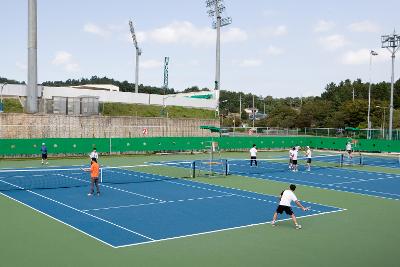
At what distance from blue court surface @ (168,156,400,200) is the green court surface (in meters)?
7.17

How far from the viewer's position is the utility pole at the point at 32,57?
43.2 m

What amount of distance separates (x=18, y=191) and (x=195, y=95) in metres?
72.8

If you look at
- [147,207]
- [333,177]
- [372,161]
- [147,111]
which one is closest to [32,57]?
[333,177]

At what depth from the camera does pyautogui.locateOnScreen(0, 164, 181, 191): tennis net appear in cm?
2403

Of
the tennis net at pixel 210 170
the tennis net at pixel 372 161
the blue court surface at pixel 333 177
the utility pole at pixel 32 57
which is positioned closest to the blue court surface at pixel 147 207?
the tennis net at pixel 210 170

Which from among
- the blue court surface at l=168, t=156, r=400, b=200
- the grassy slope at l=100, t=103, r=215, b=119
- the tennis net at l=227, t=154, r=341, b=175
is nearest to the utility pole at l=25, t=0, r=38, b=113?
the blue court surface at l=168, t=156, r=400, b=200

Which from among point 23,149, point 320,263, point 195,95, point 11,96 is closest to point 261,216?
point 320,263

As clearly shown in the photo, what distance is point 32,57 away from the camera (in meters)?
43.7

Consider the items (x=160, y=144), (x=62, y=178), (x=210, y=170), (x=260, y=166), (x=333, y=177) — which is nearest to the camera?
(x=62, y=178)

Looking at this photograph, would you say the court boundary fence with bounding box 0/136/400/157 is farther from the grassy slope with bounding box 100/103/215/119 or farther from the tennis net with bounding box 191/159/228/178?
the grassy slope with bounding box 100/103/215/119

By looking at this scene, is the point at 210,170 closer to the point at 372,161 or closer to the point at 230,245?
the point at 230,245

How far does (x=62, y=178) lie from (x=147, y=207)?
34.7 ft

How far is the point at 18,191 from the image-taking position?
72.0 ft

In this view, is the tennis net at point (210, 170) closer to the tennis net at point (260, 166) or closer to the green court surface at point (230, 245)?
the tennis net at point (260, 166)
